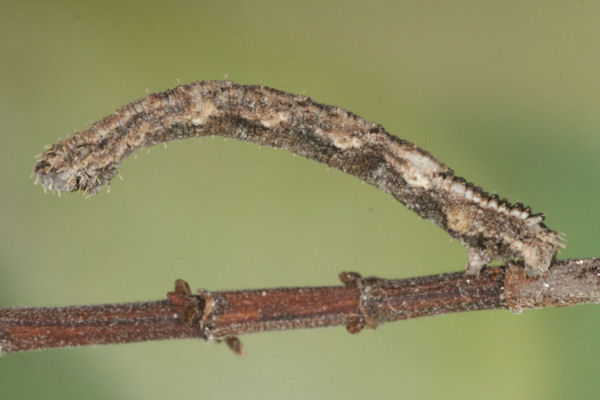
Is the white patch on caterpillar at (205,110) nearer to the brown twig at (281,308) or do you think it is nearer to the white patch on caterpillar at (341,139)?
the white patch on caterpillar at (341,139)

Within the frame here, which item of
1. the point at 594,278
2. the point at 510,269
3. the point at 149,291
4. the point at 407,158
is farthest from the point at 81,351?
the point at 594,278

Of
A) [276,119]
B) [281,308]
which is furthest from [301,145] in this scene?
[281,308]

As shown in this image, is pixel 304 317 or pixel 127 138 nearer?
pixel 304 317

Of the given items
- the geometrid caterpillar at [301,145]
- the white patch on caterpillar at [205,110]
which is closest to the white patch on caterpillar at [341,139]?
the geometrid caterpillar at [301,145]

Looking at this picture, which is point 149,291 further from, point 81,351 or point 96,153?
point 96,153

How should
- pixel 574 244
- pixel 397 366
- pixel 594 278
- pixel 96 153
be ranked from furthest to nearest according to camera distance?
pixel 397 366, pixel 574 244, pixel 96 153, pixel 594 278

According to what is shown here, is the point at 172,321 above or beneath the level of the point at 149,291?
beneath
